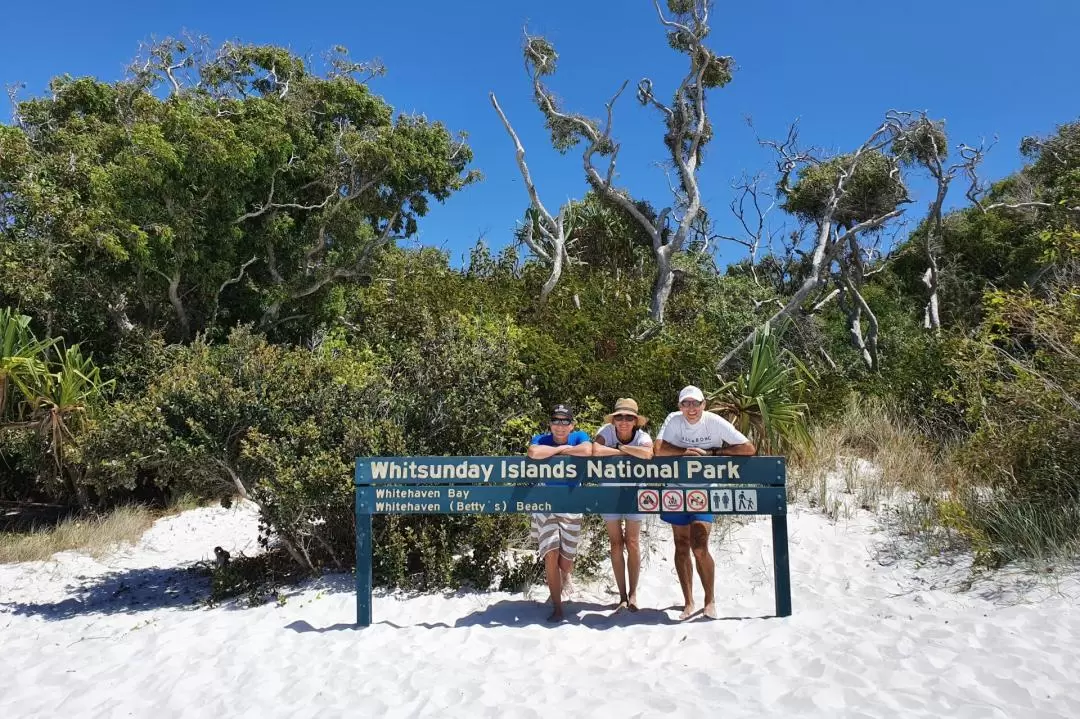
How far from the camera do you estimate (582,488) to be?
546 cm

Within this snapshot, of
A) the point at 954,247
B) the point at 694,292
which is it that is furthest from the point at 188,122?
the point at 954,247

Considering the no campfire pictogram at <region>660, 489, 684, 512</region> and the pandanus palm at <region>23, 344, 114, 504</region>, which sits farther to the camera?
the pandanus palm at <region>23, 344, 114, 504</region>

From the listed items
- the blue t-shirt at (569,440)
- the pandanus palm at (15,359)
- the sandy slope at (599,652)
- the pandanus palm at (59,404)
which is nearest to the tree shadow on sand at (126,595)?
the sandy slope at (599,652)

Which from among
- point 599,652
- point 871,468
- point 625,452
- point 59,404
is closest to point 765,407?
point 871,468

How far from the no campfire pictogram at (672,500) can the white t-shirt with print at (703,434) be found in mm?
388

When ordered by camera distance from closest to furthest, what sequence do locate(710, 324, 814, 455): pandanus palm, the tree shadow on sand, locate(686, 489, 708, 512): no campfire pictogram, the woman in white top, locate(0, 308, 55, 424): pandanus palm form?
locate(686, 489, 708, 512): no campfire pictogram, the woman in white top, the tree shadow on sand, locate(710, 324, 814, 455): pandanus palm, locate(0, 308, 55, 424): pandanus palm

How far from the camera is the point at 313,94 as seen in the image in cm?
1549

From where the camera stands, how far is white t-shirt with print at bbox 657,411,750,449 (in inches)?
218

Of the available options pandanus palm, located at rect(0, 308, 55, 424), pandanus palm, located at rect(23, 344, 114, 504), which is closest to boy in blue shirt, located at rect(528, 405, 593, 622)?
pandanus palm, located at rect(23, 344, 114, 504)

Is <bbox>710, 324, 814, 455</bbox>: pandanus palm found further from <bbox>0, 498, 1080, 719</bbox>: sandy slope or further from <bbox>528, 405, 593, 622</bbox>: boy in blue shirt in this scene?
<bbox>528, 405, 593, 622</bbox>: boy in blue shirt

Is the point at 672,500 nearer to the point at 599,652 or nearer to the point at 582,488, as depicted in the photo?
the point at 582,488

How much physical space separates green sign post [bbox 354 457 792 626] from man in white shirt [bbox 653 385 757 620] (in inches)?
4.8

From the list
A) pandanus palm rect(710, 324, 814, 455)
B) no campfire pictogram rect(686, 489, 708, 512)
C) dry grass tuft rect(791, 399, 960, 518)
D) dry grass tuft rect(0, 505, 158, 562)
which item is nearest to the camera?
no campfire pictogram rect(686, 489, 708, 512)

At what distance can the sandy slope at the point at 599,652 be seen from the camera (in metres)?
4.02
